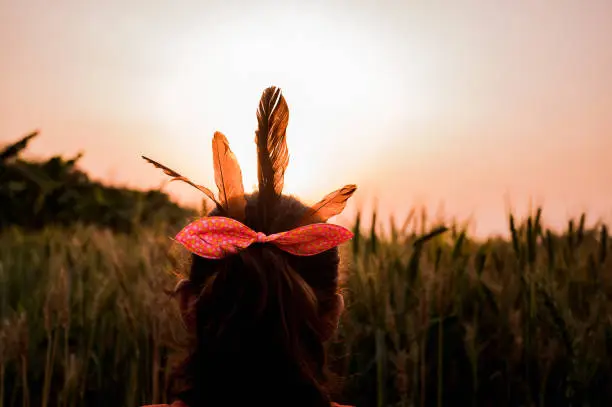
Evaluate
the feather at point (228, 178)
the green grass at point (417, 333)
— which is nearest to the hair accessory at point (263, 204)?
the feather at point (228, 178)

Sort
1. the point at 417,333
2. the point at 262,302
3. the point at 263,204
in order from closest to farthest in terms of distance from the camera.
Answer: the point at 262,302
the point at 263,204
the point at 417,333

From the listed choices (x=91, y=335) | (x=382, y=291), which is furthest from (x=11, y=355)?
(x=382, y=291)

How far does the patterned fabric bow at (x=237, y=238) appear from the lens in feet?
4.57

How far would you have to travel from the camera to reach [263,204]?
1.52 meters

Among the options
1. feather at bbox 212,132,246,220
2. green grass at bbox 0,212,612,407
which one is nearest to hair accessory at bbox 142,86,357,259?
feather at bbox 212,132,246,220

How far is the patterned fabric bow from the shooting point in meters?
1.39

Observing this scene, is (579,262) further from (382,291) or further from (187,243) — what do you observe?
(187,243)

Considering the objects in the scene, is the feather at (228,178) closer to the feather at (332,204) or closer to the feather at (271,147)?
the feather at (271,147)

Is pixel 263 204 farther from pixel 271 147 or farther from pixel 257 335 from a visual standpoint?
pixel 257 335

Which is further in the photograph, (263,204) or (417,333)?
(417,333)

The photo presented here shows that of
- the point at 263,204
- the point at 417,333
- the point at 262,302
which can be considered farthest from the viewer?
the point at 417,333

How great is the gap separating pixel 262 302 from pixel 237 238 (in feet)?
0.50

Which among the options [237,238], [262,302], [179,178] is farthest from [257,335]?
[179,178]

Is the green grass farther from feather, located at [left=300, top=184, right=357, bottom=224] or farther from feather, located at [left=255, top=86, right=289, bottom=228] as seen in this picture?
feather, located at [left=255, top=86, right=289, bottom=228]
